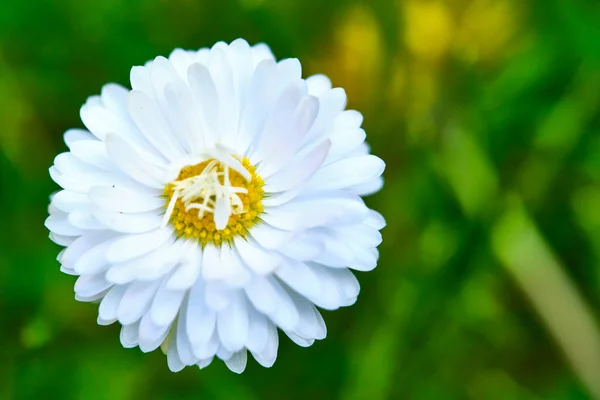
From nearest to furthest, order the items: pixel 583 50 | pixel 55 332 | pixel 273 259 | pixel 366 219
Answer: pixel 273 259 < pixel 366 219 < pixel 55 332 < pixel 583 50

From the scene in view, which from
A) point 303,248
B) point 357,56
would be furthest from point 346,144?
point 357,56

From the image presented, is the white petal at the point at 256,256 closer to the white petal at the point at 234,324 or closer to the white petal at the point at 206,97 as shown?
the white petal at the point at 234,324

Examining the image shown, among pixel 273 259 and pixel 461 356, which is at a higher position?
pixel 273 259

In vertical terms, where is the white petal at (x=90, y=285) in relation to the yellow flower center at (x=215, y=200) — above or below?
below

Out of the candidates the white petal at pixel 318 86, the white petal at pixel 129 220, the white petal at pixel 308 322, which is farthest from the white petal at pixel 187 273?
the white petal at pixel 318 86

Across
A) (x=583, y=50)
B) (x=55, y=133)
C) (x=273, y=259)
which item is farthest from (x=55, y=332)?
(x=583, y=50)

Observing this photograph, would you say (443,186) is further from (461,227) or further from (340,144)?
(340,144)

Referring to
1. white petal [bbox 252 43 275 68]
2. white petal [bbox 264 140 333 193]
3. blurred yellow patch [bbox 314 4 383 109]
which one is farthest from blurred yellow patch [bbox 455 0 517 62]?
white petal [bbox 264 140 333 193]
